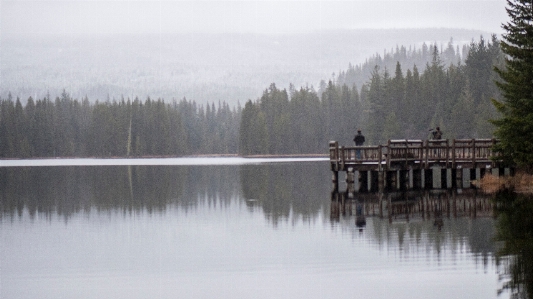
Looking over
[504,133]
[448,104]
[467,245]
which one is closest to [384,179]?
[504,133]

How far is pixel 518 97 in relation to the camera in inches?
1671

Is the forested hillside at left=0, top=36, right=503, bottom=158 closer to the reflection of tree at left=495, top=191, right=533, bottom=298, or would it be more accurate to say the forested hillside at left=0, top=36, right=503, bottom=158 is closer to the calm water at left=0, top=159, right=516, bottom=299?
the calm water at left=0, top=159, right=516, bottom=299

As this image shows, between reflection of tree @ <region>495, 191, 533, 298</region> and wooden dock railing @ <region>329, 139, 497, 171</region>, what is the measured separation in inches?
528

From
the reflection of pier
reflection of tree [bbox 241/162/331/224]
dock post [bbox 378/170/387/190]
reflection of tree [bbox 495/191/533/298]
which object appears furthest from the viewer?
dock post [bbox 378/170/387/190]

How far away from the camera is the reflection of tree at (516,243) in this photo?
54.6 ft

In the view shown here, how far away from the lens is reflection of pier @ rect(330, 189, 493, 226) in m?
30.2

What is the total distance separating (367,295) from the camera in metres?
16.3

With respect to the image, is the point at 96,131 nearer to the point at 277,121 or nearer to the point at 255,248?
the point at 277,121

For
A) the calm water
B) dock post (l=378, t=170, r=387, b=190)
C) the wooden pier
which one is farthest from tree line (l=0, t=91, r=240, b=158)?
the calm water

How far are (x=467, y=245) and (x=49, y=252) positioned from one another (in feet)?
35.5

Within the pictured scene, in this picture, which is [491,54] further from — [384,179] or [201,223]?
[201,223]

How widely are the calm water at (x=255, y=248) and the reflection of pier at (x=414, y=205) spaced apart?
62mm

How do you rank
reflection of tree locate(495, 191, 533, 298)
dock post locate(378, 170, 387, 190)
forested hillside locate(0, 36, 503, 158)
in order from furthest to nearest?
forested hillside locate(0, 36, 503, 158)
dock post locate(378, 170, 387, 190)
reflection of tree locate(495, 191, 533, 298)

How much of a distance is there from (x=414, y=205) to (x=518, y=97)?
11.1 meters
